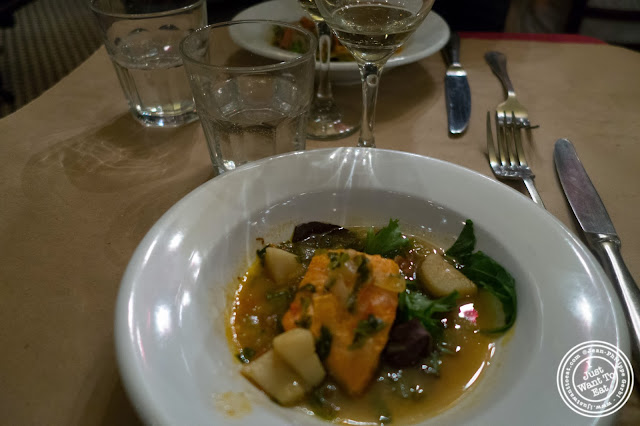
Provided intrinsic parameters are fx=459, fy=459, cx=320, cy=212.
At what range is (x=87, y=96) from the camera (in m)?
1.73

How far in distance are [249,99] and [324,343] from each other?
781 millimetres

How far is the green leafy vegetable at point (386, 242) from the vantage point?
3.25 feet

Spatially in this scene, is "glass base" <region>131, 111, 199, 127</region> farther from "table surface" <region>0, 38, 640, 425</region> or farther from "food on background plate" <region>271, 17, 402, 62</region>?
"food on background plate" <region>271, 17, 402, 62</region>

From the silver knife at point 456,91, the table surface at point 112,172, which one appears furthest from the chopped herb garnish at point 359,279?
the silver knife at point 456,91

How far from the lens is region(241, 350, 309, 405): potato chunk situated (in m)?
0.73

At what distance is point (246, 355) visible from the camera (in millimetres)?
812

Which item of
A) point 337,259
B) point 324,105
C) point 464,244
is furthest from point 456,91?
point 337,259

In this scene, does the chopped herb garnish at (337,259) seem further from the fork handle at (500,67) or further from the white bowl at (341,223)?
the fork handle at (500,67)

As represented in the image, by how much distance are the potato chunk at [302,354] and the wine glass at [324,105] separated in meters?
0.90

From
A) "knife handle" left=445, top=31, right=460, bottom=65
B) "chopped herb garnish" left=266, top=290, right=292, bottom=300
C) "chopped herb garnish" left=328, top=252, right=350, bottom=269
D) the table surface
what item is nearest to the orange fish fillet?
"chopped herb garnish" left=328, top=252, right=350, bottom=269

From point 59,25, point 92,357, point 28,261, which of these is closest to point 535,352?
point 92,357

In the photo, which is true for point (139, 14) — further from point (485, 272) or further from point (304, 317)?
point (485, 272)

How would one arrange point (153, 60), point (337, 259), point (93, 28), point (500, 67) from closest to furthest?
point (337, 259), point (153, 60), point (500, 67), point (93, 28)

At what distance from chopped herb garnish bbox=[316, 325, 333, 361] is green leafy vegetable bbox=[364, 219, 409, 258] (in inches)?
11.3
